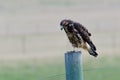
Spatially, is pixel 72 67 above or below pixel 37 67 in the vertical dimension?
below

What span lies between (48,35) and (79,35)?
20.7 meters

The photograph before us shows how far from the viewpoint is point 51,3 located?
126 ft

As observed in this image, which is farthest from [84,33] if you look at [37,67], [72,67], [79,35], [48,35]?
[48,35]

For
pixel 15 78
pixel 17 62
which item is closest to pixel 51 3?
pixel 17 62

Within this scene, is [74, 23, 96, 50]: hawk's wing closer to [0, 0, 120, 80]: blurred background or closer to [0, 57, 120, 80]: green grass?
[0, 0, 120, 80]: blurred background

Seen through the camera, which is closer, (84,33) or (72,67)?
(72,67)

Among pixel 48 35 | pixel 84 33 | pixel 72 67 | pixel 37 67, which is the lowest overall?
pixel 72 67

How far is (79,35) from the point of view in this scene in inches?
347

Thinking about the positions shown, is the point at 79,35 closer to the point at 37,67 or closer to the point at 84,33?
the point at 84,33

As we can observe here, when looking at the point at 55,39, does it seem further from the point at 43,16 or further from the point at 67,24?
the point at 67,24

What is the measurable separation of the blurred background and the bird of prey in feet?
14.4

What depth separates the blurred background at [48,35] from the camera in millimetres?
20734

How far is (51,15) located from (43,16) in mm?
339

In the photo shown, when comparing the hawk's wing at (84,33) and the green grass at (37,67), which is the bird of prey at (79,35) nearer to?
the hawk's wing at (84,33)
